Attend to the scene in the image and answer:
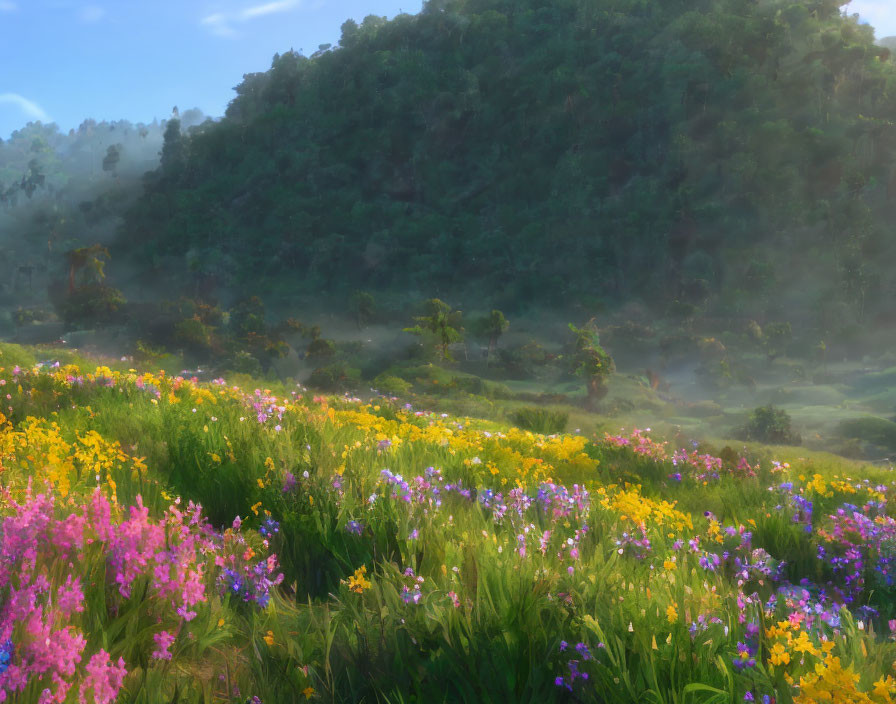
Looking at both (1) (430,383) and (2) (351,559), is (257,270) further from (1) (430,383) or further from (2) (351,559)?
(2) (351,559)

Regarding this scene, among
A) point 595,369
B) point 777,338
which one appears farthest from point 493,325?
point 777,338

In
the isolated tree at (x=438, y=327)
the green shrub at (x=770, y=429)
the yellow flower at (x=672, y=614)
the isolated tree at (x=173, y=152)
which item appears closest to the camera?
the yellow flower at (x=672, y=614)

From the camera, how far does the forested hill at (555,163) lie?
6819 centimetres

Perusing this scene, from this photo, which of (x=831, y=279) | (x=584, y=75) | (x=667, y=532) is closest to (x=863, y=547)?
(x=667, y=532)

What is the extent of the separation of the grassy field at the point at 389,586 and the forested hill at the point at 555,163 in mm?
60416

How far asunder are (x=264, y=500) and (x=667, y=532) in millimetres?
2593

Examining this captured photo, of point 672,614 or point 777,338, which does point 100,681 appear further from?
point 777,338

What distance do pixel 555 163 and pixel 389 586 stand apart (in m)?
89.6

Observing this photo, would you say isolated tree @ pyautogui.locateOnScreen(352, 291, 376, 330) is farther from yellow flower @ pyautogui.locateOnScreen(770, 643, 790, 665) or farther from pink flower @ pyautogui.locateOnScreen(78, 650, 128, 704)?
yellow flower @ pyautogui.locateOnScreen(770, 643, 790, 665)

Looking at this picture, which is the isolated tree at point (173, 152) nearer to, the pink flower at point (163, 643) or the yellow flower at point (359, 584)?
the yellow flower at point (359, 584)

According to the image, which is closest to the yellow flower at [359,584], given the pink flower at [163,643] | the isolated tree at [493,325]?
the pink flower at [163,643]

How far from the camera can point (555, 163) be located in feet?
286

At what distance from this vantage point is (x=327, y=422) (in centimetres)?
636

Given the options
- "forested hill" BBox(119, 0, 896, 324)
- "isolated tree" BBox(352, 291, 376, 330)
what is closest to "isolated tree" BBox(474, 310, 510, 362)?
"isolated tree" BBox(352, 291, 376, 330)
